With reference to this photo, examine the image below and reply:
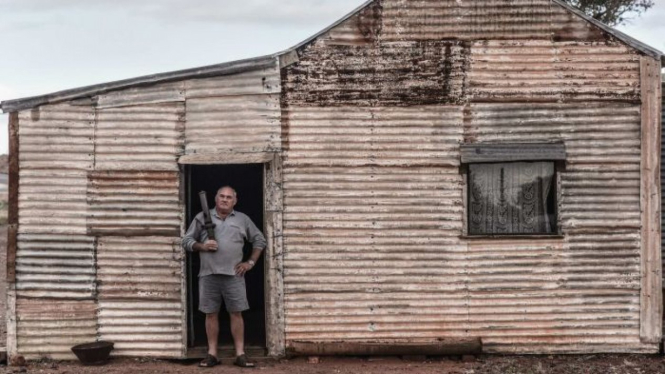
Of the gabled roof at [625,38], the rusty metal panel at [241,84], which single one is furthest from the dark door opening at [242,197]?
the gabled roof at [625,38]

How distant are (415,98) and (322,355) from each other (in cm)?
308

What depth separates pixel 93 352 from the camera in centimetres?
936

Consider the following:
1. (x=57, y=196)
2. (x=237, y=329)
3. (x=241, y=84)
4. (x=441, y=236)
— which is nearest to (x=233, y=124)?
(x=241, y=84)

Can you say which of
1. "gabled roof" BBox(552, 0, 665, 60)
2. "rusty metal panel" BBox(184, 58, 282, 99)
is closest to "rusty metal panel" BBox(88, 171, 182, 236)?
"rusty metal panel" BBox(184, 58, 282, 99)

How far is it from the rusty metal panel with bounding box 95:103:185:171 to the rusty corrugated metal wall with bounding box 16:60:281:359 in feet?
0.04

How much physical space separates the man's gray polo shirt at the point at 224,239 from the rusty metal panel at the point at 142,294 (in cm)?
51

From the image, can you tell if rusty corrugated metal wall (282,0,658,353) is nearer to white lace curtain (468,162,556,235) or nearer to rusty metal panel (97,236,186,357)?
white lace curtain (468,162,556,235)

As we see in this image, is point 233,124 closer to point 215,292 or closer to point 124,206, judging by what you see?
point 124,206

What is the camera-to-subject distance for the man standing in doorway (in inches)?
361

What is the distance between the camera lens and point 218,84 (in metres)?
9.61

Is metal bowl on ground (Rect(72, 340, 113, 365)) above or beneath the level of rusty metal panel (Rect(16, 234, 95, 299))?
beneath

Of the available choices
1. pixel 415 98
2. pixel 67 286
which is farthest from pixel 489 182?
pixel 67 286

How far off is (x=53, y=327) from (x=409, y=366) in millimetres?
4002

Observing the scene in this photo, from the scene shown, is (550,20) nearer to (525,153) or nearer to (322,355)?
(525,153)
